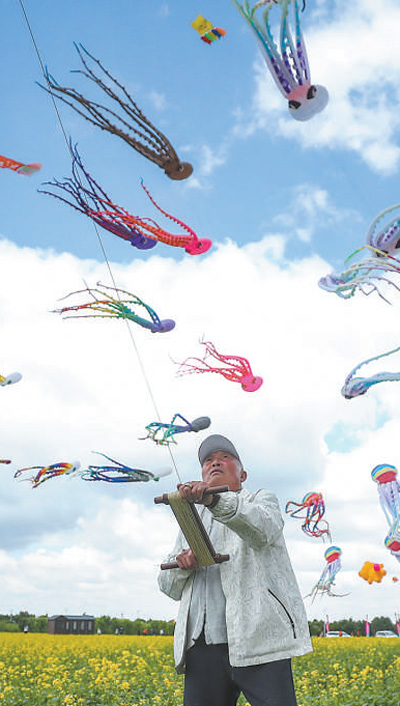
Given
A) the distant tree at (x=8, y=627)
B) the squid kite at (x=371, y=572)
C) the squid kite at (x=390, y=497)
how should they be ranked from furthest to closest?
the distant tree at (x=8, y=627) → the squid kite at (x=371, y=572) → the squid kite at (x=390, y=497)

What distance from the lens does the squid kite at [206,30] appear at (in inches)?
196

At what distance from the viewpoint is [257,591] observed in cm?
226

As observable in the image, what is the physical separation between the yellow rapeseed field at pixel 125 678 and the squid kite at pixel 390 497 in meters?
1.67

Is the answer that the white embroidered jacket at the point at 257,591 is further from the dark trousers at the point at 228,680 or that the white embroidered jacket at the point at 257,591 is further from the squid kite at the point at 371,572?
the squid kite at the point at 371,572

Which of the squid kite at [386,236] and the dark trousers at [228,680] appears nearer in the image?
the dark trousers at [228,680]

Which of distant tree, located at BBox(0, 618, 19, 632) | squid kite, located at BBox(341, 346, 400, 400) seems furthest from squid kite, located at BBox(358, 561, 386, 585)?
distant tree, located at BBox(0, 618, 19, 632)

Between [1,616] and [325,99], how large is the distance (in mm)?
20336

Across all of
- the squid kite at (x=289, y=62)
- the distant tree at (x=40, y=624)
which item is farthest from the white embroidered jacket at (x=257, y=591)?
the distant tree at (x=40, y=624)

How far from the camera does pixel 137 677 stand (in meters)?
7.47

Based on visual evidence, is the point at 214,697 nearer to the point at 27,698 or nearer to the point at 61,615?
the point at 27,698

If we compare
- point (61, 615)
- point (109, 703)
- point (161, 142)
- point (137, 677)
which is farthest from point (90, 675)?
point (61, 615)

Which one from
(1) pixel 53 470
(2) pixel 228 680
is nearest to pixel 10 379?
(1) pixel 53 470

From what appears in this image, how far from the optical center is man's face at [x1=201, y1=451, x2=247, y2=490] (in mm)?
2605

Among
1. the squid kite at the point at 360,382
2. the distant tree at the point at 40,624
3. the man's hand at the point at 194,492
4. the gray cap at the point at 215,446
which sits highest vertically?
the squid kite at the point at 360,382
